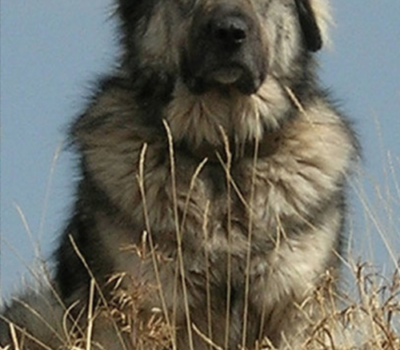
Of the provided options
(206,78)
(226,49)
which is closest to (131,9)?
(206,78)

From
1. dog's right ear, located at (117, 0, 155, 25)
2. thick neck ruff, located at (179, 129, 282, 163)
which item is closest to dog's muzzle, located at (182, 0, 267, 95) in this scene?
thick neck ruff, located at (179, 129, 282, 163)

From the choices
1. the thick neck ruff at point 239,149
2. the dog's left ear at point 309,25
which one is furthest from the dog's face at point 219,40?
the thick neck ruff at point 239,149

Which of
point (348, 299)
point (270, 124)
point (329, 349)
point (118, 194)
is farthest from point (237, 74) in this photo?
point (329, 349)

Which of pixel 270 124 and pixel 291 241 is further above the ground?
pixel 270 124

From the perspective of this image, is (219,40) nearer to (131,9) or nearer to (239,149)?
(239,149)

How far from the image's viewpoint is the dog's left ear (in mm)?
5773

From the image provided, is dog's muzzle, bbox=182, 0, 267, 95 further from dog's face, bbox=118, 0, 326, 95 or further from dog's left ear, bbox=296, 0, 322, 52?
dog's left ear, bbox=296, 0, 322, 52

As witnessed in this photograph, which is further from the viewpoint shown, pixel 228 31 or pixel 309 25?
pixel 309 25

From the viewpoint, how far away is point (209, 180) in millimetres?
5469

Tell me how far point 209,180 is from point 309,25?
0.92 m

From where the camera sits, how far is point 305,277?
5246 mm

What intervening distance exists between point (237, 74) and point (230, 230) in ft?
2.20

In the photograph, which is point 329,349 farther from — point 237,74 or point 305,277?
point 237,74

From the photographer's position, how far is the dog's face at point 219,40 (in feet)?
17.1
